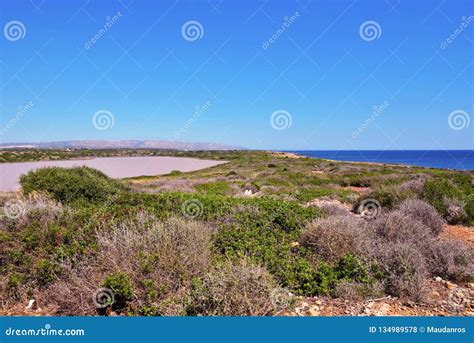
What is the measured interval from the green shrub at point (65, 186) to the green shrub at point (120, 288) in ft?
19.6

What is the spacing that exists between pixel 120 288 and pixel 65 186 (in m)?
6.77

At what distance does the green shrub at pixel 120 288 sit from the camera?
413 cm

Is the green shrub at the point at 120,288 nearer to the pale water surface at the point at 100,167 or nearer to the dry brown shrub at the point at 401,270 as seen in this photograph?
the dry brown shrub at the point at 401,270

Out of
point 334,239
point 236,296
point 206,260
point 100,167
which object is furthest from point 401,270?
point 100,167

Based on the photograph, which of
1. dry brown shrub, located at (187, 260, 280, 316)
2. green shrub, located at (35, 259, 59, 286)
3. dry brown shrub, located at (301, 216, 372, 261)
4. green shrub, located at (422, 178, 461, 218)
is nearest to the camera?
dry brown shrub, located at (187, 260, 280, 316)

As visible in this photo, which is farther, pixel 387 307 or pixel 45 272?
pixel 45 272

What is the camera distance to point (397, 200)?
33.4 ft

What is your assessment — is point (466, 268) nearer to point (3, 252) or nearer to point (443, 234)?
point (443, 234)

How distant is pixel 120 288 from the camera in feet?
13.6

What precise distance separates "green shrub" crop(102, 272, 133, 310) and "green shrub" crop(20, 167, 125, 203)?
5.97m

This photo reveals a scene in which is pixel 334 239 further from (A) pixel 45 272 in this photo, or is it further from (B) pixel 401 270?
(A) pixel 45 272

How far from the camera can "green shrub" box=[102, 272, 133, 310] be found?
413 cm

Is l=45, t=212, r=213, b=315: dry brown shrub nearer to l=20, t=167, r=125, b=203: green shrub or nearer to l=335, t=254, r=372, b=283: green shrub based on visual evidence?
l=335, t=254, r=372, b=283: green shrub

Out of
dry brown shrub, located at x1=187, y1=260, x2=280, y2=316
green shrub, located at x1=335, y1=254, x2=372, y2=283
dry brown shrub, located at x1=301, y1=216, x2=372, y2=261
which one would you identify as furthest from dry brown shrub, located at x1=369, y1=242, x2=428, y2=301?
dry brown shrub, located at x1=187, y1=260, x2=280, y2=316
